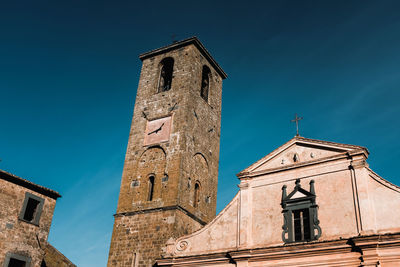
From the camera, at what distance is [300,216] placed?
43.2 feet

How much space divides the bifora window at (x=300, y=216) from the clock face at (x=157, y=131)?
7.04 metres

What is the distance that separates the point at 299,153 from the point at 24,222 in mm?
11042

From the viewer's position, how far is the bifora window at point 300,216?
41.7ft

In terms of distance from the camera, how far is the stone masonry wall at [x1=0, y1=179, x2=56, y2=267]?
15.8 metres

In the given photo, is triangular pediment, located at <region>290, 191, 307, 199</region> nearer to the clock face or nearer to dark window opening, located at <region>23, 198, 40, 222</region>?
the clock face

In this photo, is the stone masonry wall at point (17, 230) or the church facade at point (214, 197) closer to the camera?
the church facade at point (214, 197)

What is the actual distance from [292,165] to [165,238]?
5.72 meters

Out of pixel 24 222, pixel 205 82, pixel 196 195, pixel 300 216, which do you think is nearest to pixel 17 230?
→ pixel 24 222

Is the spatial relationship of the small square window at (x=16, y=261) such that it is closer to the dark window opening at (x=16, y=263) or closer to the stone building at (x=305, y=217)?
the dark window opening at (x=16, y=263)

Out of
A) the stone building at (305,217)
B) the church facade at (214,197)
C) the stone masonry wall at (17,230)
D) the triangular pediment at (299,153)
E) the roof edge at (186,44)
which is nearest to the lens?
the stone building at (305,217)

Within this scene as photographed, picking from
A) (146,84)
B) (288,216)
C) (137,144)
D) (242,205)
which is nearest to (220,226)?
(242,205)

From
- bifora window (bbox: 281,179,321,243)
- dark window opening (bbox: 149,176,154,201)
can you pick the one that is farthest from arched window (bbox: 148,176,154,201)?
bifora window (bbox: 281,179,321,243)

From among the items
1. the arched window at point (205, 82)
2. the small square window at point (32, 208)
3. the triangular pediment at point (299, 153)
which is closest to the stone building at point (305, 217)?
the triangular pediment at point (299, 153)

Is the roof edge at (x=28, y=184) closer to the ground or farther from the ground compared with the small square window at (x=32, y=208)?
farther from the ground
